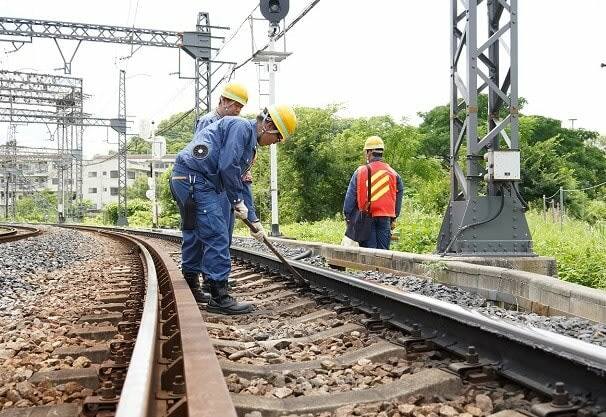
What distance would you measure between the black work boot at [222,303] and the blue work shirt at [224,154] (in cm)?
70

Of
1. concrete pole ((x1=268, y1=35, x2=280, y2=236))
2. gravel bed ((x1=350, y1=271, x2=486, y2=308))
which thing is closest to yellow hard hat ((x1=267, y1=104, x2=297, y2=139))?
gravel bed ((x1=350, y1=271, x2=486, y2=308))

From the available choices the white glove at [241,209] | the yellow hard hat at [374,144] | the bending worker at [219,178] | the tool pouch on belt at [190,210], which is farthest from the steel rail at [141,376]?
the yellow hard hat at [374,144]

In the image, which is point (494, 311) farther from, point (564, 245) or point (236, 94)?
point (564, 245)

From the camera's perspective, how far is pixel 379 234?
28.6 feet

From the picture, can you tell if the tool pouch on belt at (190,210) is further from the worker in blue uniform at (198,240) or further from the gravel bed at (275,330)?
the gravel bed at (275,330)

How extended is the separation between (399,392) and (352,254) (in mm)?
5997

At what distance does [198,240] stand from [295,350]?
239 cm

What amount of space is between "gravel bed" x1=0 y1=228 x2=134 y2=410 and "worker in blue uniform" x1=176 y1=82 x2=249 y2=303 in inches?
35.1

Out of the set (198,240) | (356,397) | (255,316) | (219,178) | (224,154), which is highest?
(224,154)

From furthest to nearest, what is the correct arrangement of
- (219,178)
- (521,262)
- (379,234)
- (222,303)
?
1. (379,234)
2. (521,262)
3. (219,178)
4. (222,303)

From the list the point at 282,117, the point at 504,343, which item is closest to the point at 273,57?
the point at 282,117

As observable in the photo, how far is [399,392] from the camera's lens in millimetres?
2557

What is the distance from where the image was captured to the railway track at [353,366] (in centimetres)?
224

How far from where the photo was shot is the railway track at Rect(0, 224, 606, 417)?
2242 millimetres
